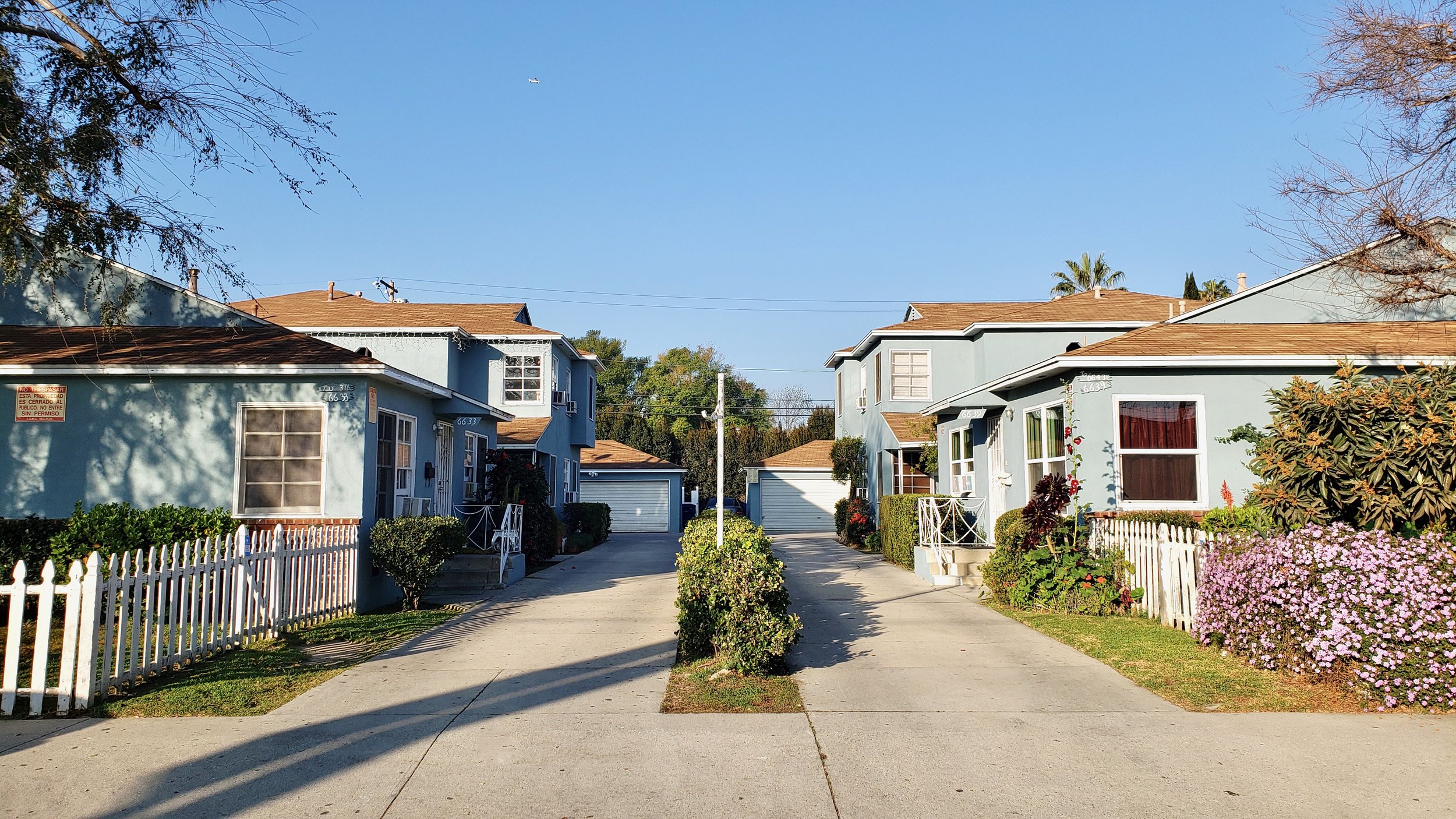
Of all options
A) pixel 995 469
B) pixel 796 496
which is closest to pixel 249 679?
pixel 995 469

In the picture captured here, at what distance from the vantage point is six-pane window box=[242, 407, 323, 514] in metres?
12.5

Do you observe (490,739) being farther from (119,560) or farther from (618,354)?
(618,354)

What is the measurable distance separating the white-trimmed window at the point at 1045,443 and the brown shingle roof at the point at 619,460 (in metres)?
22.6

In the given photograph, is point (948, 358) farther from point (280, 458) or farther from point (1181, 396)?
point (280, 458)

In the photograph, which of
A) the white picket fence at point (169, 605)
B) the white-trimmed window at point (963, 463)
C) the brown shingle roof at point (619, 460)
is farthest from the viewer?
the brown shingle roof at point (619, 460)

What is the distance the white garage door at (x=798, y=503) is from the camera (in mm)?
35344

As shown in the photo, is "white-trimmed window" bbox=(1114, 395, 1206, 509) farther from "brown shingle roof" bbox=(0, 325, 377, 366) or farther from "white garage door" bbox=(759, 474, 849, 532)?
"white garage door" bbox=(759, 474, 849, 532)

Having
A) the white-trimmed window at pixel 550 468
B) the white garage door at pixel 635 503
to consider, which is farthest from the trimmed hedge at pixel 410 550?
the white garage door at pixel 635 503

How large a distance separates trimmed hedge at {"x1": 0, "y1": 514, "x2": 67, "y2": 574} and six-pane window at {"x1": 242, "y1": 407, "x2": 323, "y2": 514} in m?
2.29

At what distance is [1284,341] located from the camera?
1360 centimetres

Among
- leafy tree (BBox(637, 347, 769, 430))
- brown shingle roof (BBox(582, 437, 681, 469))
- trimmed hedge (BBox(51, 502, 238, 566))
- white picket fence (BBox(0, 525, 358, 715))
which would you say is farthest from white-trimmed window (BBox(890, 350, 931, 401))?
leafy tree (BBox(637, 347, 769, 430))

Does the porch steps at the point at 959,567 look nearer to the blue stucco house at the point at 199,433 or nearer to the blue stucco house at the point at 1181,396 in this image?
the blue stucco house at the point at 1181,396

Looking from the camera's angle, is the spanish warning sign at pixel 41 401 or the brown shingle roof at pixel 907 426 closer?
the spanish warning sign at pixel 41 401

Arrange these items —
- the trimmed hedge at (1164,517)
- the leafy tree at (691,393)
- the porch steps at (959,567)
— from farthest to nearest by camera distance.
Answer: the leafy tree at (691,393)
the porch steps at (959,567)
the trimmed hedge at (1164,517)
